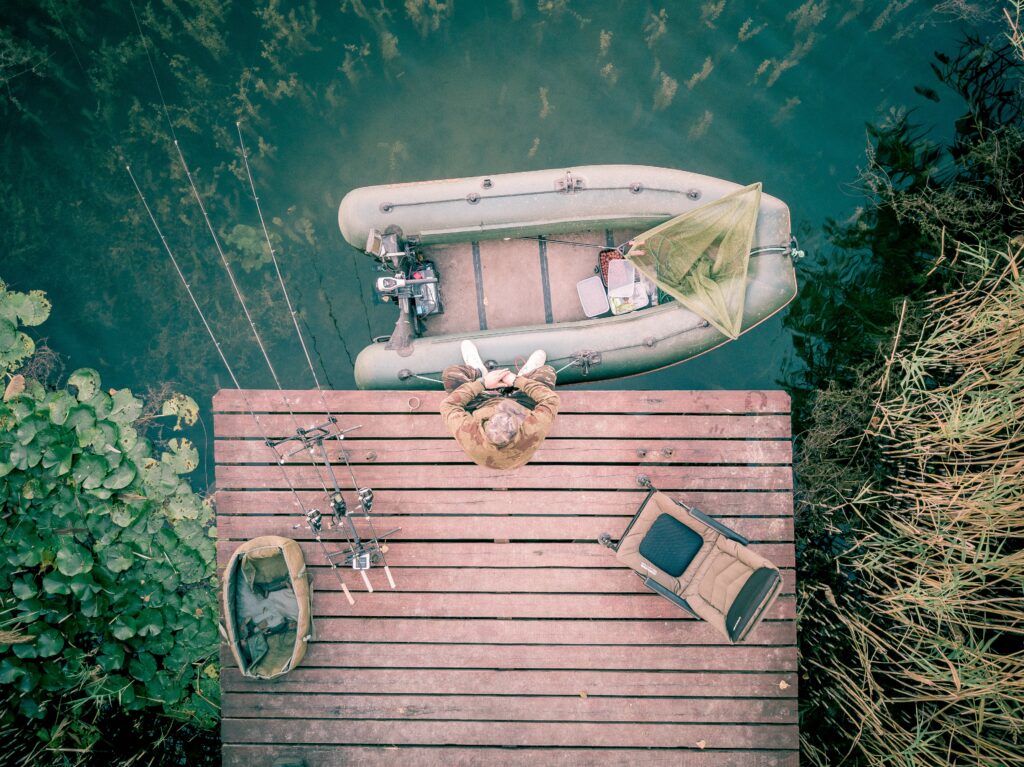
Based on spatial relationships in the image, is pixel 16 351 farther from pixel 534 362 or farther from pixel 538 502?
pixel 538 502

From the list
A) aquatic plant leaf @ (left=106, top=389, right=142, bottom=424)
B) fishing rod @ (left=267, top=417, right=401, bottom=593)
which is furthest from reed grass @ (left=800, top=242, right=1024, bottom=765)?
aquatic plant leaf @ (left=106, top=389, right=142, bottom=424)

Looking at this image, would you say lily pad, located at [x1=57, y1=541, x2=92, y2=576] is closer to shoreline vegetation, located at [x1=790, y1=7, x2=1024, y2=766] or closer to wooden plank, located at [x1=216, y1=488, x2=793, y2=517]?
wooden plank, located at [x1=216, y1=488, x2=793, y2=517]

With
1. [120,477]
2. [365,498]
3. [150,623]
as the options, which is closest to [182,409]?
[120,477]

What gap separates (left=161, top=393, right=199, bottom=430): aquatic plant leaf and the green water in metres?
0.13

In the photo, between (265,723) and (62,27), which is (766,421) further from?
(62,27)

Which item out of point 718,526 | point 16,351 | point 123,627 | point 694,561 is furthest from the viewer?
point 16,351

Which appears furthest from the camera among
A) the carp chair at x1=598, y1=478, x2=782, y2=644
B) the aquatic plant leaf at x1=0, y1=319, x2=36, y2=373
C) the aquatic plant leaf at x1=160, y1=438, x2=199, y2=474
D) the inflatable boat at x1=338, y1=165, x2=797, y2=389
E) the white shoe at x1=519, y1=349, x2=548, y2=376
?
the aquatic plant leaf at x1=160, y1=438, x2=199, y2=474

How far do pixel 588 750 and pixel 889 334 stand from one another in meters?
3.66

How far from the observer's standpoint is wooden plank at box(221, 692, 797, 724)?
135 inches

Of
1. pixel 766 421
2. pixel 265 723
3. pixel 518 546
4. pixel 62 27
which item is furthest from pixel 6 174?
pixel 766 421

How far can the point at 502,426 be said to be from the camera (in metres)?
2.82

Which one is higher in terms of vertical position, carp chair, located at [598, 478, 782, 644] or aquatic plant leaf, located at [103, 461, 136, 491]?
aquatic plant leaf, located at [103, 461, 136, 491]

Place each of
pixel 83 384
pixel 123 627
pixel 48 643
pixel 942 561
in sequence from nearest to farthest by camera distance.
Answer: pixel 942 561 → pixel 48 643 → pixel 123 627 → pixel 83 384

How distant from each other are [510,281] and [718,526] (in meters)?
2.24
